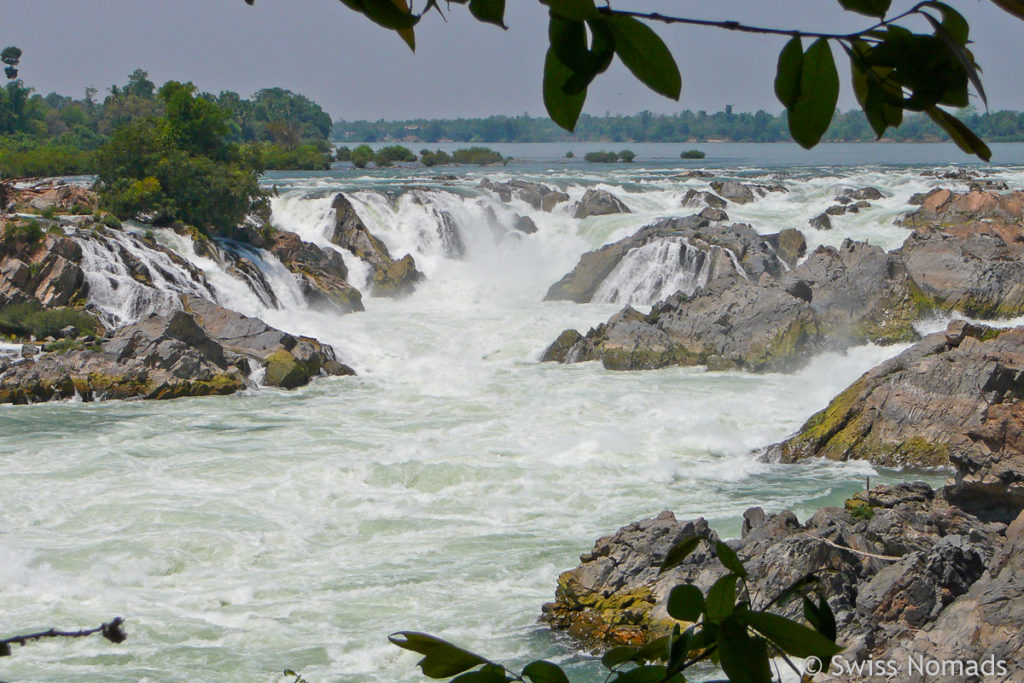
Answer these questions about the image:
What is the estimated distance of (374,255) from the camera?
26.1 metres

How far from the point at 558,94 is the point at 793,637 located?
1.37ft

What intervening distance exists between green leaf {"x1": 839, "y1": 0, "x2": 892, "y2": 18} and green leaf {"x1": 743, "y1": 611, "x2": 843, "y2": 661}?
423 millimetres

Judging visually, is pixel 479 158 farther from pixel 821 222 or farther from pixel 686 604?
pixel 686 604

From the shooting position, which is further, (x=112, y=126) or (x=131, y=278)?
(x=112, y=126)

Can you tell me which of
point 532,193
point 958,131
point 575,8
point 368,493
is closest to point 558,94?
point 575,8

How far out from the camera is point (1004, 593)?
235 inches

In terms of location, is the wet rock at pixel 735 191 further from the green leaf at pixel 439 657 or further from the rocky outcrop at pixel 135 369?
the green leaf at pixel 439 657

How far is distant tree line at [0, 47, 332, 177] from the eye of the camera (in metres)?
34.3

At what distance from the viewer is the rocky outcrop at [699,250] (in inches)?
882

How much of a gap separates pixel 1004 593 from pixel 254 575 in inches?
234

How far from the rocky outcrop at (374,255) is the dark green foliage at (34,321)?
8631 millimetres

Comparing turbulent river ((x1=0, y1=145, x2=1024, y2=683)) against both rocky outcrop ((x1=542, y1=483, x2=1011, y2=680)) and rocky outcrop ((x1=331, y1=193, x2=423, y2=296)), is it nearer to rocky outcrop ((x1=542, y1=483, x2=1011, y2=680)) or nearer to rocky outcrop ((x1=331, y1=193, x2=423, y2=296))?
rocky outcrop ((x1=542, y1=483, x2=1011, y2=680))

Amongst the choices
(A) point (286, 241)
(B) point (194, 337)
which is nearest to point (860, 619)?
(B) point (194, 337)

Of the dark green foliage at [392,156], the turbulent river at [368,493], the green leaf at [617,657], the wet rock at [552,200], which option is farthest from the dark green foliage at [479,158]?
the green leaf at [617,657]
